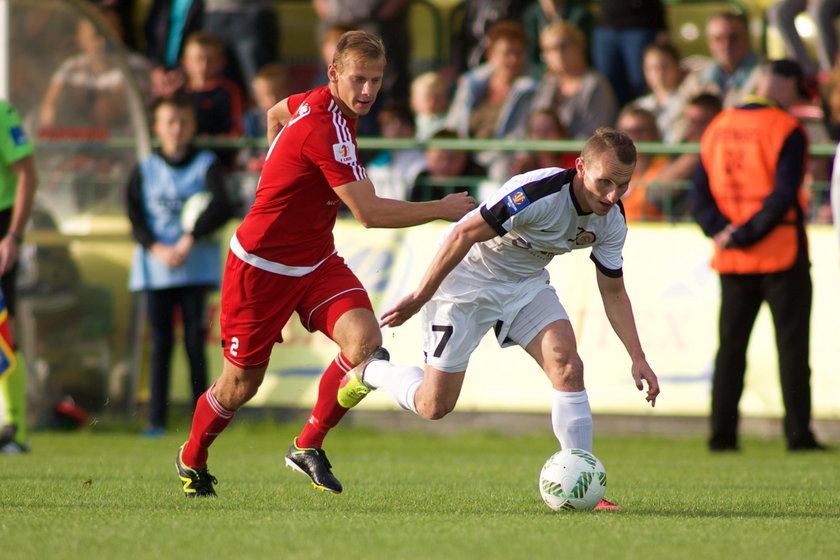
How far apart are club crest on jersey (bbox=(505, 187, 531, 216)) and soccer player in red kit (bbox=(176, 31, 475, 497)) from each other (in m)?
0.47

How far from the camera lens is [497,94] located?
13688 millimetres

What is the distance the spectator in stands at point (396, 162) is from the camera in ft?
40.4

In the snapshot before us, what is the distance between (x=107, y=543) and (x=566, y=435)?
2.43 metres

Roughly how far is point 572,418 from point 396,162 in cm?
638

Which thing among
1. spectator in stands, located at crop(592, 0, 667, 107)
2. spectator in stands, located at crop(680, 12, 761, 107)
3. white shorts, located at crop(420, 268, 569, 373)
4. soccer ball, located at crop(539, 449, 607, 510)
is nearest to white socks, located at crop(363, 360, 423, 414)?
white shorts, located at crop(420, 268, 569, 373)

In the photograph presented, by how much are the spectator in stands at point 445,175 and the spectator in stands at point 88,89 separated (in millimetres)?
3021

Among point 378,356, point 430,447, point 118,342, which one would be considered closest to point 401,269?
point 430,447

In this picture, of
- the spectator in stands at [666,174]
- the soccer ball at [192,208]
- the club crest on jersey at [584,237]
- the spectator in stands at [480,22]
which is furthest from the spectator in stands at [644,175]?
the club crest on jersey at [584,237]

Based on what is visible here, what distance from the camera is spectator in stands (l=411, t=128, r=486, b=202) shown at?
1228 cm

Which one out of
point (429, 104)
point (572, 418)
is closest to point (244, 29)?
point (429, 104)

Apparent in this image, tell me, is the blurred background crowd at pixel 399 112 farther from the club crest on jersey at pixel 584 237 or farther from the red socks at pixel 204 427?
the red socks at pixel 204 427

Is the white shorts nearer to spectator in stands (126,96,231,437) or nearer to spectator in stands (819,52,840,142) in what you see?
spectator in stands (126,96,231,437)

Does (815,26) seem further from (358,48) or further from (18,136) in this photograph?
(358,48)

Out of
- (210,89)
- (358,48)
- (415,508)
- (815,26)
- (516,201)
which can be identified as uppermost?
(358,48)
